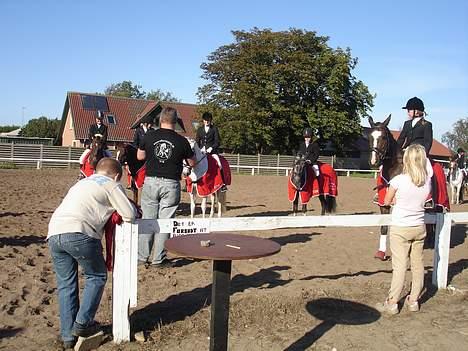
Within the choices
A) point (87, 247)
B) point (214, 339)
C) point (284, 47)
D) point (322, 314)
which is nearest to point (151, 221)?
point (87, 247)

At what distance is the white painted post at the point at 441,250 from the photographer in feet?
21.4

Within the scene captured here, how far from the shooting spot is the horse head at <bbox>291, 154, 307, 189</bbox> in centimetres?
1088

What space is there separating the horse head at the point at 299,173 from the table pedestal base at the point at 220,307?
7.28 m

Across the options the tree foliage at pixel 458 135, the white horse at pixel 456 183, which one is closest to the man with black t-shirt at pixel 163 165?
the white horse at pixel 456 183

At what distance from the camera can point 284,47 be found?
1770 inches

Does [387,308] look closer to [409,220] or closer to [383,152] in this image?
[409,220]

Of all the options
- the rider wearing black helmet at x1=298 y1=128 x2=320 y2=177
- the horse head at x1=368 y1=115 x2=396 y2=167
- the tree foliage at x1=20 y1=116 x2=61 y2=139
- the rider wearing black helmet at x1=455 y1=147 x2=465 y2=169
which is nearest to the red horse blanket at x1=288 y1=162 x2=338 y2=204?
the rider wearing black helmet at x1=298 y1=128 x2=320 y2=177

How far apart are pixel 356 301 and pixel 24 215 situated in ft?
26.5

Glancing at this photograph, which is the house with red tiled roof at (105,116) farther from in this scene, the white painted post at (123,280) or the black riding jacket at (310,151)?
the white painted post at (123,280)

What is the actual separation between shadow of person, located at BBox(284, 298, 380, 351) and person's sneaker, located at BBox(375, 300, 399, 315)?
0.06 metres

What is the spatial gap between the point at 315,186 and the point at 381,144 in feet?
10.4

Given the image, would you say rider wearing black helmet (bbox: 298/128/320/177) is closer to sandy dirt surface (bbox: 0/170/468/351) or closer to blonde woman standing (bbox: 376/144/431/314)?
sandy dirt surface (bbox: 0/170/468/351)

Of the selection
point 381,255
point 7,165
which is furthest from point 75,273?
point 7,165

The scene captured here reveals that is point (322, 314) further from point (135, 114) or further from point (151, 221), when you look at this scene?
point (135, 114)
